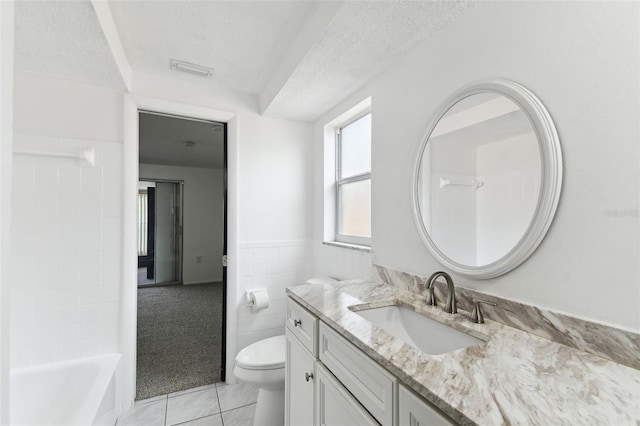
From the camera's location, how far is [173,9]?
4.68 ft

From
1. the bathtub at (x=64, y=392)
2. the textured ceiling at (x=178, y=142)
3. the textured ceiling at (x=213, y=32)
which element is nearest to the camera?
the textured ceiling at (x=213, y=32)

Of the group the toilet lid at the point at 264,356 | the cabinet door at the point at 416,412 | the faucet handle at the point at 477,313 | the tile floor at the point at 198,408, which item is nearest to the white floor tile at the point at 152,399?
the tile floor at the point at 198,408

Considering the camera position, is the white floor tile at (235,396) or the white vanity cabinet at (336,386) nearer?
the white vanity cabinet at (336,386)

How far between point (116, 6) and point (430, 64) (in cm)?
158

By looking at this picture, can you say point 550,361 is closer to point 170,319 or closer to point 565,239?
point 565,239

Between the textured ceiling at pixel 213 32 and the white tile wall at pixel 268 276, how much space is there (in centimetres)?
136

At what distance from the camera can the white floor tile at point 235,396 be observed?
195 centimetres

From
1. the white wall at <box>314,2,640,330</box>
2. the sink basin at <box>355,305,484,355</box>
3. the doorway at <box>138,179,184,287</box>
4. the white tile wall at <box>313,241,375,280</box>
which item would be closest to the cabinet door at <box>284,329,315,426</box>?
the sink basin at <box>355,305,484,355</box>

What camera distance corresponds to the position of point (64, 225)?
1.80 meters

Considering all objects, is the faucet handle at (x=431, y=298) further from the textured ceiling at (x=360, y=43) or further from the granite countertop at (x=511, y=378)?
Result: the textured ceiling at (x=360, y=43)

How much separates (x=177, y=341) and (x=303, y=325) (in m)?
2.19

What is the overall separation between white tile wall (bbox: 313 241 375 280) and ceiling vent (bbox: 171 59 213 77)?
1.58 metres

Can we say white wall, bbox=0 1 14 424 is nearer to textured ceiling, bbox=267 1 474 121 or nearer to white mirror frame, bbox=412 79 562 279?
textured ceiling, bbox=267 1 474 121

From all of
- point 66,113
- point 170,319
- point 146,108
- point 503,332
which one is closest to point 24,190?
point 66,113
